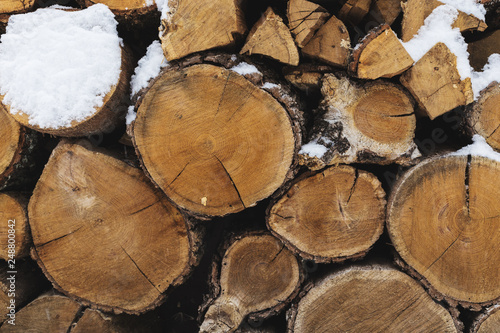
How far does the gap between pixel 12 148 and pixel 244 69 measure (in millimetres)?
1298

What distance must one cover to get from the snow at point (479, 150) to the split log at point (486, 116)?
0.14 ft

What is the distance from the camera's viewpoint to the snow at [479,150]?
153 centimetres

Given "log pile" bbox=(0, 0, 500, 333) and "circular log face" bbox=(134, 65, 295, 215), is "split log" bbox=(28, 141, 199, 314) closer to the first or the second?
"log pile" bbox=(0, 0, 500, 333)

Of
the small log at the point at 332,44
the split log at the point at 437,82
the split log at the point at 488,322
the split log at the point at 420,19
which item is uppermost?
the split log at the point at 420,19

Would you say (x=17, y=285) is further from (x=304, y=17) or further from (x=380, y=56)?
(x=380, y=56)

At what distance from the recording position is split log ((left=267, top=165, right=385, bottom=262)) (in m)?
1.58

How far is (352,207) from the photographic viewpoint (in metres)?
1.61

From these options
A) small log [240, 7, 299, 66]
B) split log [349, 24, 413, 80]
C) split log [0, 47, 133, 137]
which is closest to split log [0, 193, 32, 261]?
split log [0, 47, 133, 137]

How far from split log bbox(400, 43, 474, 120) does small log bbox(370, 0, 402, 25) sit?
0.94ft

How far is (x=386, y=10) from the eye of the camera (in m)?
1.64

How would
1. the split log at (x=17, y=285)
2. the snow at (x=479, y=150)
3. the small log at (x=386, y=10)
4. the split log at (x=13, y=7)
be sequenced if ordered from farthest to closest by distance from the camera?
the split log at (x=17, y=285)
the split log at (x=13, y=7)
the small log at (x=386, y=10)
the snow at (x=479, y=150)

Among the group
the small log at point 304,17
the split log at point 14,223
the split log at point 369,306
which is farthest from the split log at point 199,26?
the split log at point 369,306

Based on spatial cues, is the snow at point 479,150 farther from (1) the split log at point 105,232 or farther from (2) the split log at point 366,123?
(1) the split log at point 105,232

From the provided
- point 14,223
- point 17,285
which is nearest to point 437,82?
point 14,223
